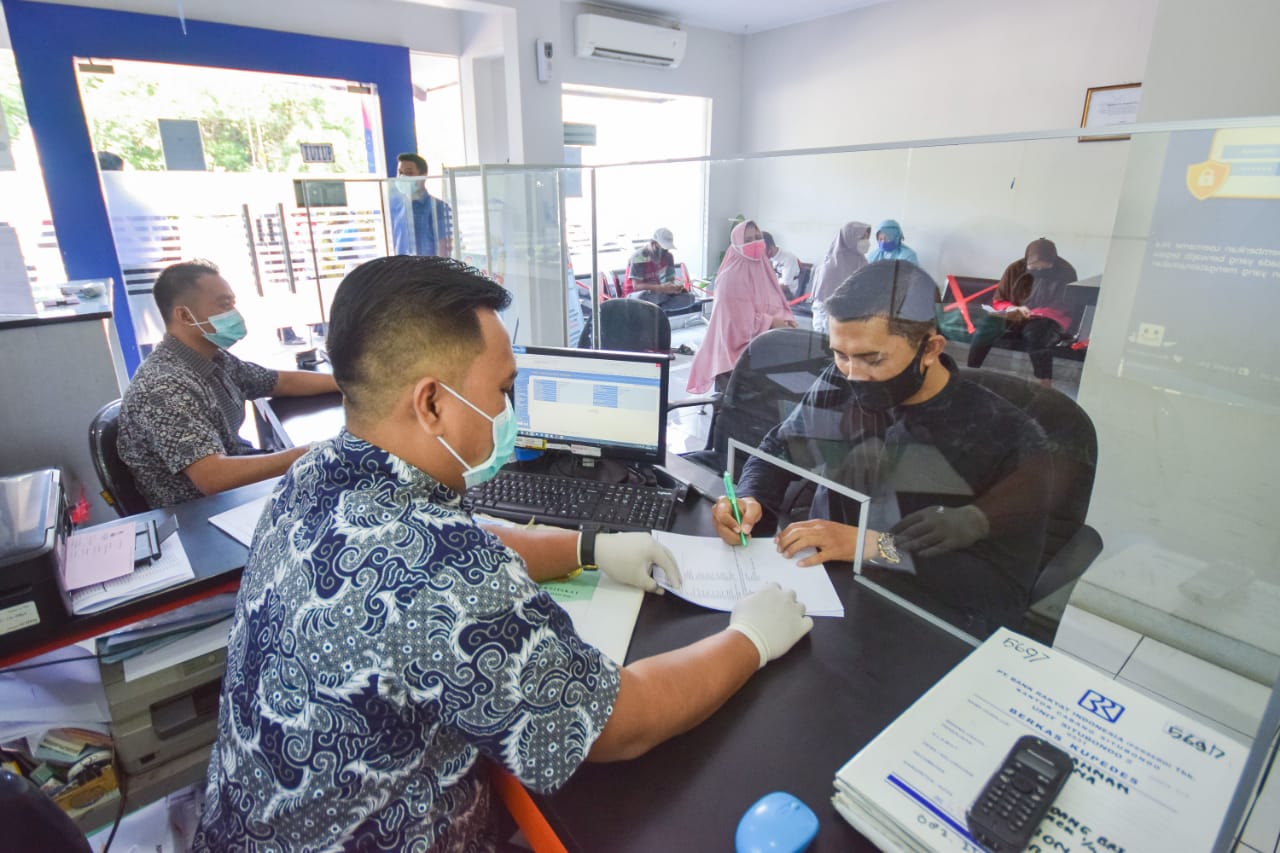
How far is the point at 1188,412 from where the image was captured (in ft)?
5.01

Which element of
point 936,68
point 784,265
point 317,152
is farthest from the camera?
point 936,68

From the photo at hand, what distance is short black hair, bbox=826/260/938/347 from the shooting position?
1.28 m

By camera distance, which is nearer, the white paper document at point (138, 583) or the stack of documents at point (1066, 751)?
the stack of documents at point (1066, 751)

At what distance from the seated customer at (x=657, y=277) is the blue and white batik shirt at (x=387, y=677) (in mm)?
2923

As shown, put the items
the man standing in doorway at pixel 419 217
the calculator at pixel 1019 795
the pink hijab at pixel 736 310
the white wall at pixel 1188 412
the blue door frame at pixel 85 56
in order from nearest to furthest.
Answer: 1. the calculator at pixel 1019 795
2. the white wall at pixel 1188 412
3. the pink hijab at pixel 736 310
4. the blue door frame at pixel 85 56
5. the man standing in doorway at pixel 419 217

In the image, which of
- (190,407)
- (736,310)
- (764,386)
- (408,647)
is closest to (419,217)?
(736,310)

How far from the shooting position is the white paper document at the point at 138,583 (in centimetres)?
117

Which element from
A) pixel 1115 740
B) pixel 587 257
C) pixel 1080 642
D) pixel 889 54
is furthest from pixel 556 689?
pixel 889 54

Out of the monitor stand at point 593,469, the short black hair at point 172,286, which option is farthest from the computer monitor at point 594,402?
the short black hair at point 172,286

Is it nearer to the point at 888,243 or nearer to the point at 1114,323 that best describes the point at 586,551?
the point at 888,243

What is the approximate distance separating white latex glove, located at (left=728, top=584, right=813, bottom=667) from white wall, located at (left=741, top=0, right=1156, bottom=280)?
2.00ft

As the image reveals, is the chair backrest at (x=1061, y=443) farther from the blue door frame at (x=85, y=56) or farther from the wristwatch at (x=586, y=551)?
the blue door frame at (x=85, y=56)

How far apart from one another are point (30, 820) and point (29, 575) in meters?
0.52

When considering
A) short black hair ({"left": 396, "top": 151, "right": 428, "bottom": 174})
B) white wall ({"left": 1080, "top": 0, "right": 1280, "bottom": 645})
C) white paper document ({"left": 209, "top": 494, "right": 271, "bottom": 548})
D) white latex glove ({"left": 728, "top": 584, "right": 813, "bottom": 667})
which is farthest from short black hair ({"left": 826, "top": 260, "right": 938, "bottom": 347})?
short black hair ({"left": 396, "top": 151, "right": 428, "bottom": 174})
